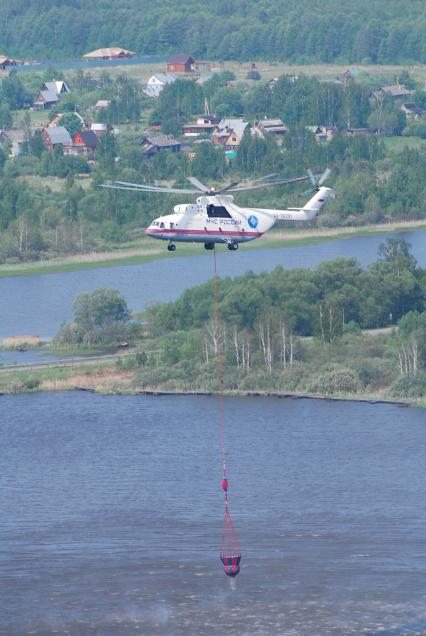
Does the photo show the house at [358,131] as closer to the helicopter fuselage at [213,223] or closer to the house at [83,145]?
the house at [83,145]

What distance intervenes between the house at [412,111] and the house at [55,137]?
24.4 m

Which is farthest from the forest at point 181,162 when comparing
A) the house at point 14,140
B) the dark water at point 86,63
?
the dark water at point 86,63

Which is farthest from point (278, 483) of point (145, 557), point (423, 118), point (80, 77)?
point (80, 77)

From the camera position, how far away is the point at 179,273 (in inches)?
4006

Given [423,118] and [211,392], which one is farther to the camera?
[423,118]

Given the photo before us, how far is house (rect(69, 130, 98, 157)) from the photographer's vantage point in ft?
419

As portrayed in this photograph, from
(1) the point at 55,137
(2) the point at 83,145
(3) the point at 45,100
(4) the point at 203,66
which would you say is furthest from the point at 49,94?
(4) the point at 203,66

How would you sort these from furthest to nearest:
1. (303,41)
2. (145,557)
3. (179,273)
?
(303,41) < (179,273) < (145,557)

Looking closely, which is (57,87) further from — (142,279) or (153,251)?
(142,279)

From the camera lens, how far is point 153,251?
107m

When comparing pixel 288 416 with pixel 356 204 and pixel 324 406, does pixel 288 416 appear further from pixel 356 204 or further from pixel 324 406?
pixel 356 204

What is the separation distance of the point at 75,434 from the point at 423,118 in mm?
68473

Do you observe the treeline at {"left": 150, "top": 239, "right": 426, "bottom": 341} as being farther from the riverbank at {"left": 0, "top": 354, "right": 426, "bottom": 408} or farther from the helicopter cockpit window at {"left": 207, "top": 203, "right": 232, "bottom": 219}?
the helicopter cockpit window at {"left": 207, "top": 203, "right": 232, "bottom": 219}

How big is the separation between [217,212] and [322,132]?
72726 millimetres
